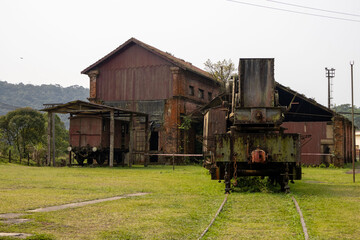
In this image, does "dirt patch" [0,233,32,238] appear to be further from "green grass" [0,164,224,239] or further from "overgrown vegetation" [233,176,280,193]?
"overgrown vegetation" [233,176,280,193]

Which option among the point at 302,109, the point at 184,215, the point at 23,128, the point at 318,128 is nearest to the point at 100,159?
the point at 302,109

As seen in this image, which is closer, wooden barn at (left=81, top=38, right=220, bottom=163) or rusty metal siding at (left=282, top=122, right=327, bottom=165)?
rusty metal siding at (left=282, top=122, right=327, bottom=165)

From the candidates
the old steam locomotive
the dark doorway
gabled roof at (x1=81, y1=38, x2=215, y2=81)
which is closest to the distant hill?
gabled roof at (x1=81, y1=38, x2=215, y2=81)

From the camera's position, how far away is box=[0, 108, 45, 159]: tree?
4575 centimetres

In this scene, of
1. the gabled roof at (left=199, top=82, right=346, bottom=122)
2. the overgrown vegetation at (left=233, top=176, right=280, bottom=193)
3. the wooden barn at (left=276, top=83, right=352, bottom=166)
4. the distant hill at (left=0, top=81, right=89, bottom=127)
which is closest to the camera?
the overgrown vegetation at (left=233, top=176, right=280, bottom=193)

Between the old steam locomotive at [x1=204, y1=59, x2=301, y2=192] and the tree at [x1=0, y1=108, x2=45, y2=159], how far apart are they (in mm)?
37502

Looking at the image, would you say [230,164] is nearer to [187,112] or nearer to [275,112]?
[275,112]

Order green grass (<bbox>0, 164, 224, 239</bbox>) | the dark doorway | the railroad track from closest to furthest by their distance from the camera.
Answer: the railroad track < green grass (<bbox>0, 164, 224, 239</bbox>) < the dark doorway

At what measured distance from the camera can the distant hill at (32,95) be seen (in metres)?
131

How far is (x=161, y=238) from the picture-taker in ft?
19.8

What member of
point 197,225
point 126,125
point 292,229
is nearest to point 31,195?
point 197,225

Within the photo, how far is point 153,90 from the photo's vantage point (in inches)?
1284

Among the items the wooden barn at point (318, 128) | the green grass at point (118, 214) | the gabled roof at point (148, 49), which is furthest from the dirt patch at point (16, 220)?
the gabled roof at point (148, 49)

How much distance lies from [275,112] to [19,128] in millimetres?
40466
